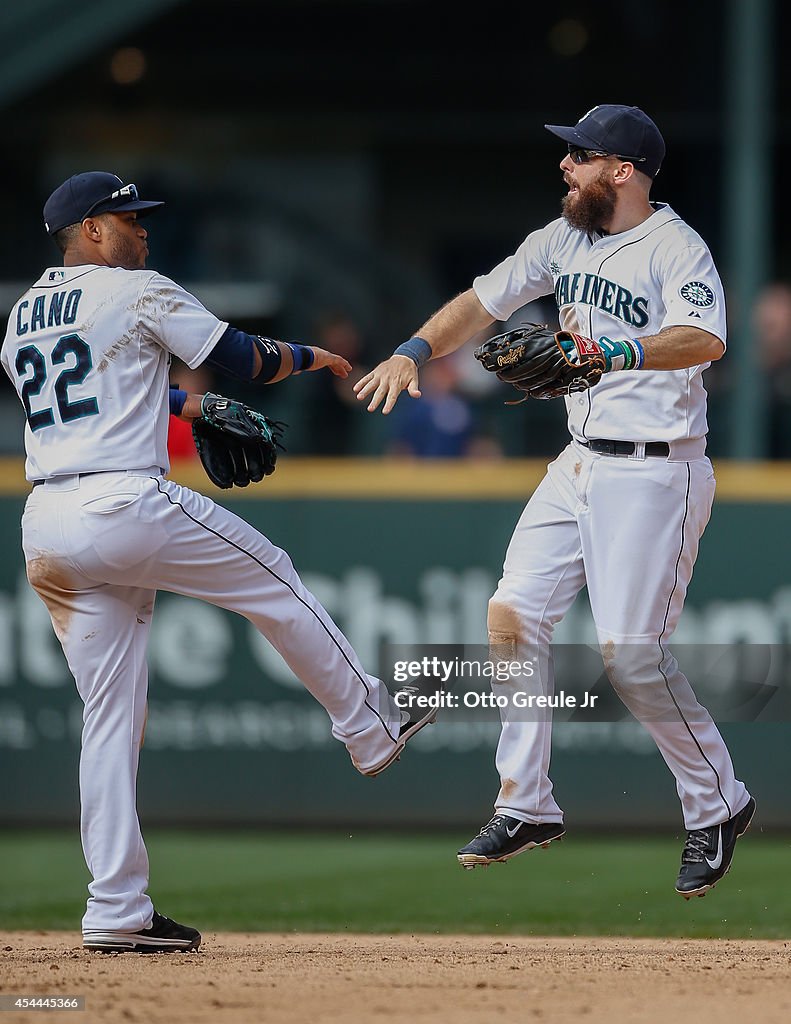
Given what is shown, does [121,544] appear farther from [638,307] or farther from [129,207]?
[638,307]

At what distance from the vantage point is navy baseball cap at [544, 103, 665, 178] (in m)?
5.27

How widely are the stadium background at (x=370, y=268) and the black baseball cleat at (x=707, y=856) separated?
3.12m

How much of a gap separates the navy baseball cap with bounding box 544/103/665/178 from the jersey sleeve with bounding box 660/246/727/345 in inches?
13.8

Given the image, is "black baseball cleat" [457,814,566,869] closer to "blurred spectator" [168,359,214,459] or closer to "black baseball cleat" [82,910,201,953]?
"black baseball cleat" [82,910,201,953]

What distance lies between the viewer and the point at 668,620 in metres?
5.30

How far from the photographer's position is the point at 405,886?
24.6ft

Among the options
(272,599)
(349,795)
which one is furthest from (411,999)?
(349,795)

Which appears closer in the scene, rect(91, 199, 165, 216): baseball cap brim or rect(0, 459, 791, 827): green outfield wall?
rect(91, 199, 165, 216): baseball cap brim

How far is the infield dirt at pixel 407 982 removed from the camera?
14.2 feet

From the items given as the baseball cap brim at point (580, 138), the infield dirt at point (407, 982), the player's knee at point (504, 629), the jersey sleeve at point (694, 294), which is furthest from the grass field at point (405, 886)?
the baseball cap brim at point (580, 138)

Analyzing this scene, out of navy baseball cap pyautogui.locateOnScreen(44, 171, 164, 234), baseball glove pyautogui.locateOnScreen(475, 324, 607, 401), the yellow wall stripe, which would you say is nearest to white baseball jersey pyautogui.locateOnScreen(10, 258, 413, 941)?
navy baseball cap pyautogui.locateOnScreen(44, 171, 164, 234)

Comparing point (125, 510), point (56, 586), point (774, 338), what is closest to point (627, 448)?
point (125, 510)

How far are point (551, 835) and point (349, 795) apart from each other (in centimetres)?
343

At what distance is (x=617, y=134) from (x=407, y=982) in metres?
2.66
